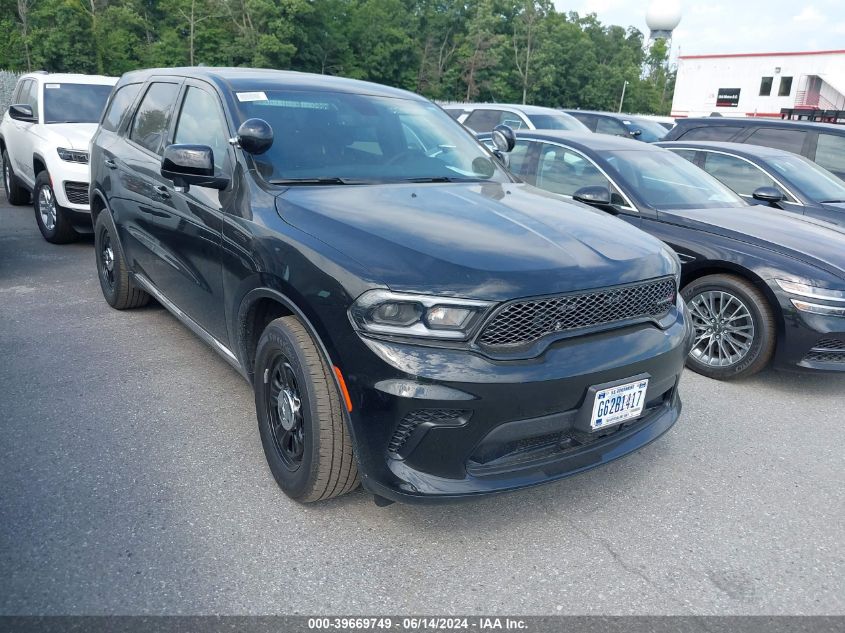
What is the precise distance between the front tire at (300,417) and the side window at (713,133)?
7.26 metres

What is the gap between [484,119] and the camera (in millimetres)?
12102

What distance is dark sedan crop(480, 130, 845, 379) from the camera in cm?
428

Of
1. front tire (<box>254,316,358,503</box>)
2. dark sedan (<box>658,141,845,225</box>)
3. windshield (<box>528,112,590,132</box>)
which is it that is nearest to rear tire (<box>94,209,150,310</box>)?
front tire (<box>254,316,358,503</box>)

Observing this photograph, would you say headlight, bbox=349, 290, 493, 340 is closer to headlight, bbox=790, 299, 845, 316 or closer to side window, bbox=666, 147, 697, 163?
headlight, bbox=790, 299, 845, 316

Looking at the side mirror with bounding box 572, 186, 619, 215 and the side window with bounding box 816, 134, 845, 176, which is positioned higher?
the side window with bounding box 816, 134, 845, 176

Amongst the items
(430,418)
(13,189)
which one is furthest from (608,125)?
(430,418)

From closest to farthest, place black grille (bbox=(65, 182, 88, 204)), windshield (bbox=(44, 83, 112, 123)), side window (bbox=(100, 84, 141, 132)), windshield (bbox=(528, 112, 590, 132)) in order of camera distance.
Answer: side window (bbox=(100, 84, 141, 132)) < black grille (bbox=(65, 182, 88, 204)) < windshield (bbox=(44, 83, 112, 123)) < windshield (bbox=(528, 112, 590, 132))

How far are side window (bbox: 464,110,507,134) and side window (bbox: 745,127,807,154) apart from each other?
4611 millimetres

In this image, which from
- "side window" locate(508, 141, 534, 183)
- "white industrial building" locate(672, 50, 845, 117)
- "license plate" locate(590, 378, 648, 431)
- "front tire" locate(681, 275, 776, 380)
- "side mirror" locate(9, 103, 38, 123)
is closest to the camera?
"license plate" locate(590, 378, 648, 431)

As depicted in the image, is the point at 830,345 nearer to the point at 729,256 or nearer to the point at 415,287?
the point at 729,256

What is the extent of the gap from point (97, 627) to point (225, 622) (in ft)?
1.34

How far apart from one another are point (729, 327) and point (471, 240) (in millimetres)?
2749

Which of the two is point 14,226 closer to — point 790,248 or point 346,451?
point 346,451

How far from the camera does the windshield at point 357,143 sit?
10.9 ft
